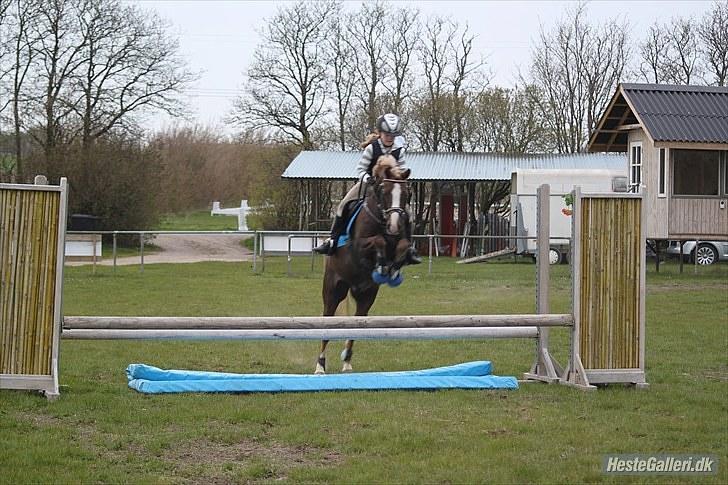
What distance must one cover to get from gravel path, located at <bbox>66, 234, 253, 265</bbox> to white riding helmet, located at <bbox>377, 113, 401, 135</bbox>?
23572 mm

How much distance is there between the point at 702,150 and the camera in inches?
1112

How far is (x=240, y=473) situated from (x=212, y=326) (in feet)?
10.4

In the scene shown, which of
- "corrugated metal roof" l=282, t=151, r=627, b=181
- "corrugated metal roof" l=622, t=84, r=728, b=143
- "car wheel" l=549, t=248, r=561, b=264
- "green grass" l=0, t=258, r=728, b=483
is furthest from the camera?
"corrugated metal roof" l=282, t=151, r=627, b=181

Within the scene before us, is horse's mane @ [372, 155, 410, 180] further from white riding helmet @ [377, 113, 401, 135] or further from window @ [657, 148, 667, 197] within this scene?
window @ [657, 148, 667, 197]

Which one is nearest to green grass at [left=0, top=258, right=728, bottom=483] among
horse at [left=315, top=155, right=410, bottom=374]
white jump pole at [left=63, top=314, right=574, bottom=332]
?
white jump pole at [left=63, top=314, right=574, bottom=332]

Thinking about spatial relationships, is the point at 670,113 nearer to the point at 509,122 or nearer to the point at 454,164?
the point at 454,164

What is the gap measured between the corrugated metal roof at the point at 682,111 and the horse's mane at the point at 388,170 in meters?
19.3

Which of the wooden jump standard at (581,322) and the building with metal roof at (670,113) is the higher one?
the building with metal roof at (670,113)

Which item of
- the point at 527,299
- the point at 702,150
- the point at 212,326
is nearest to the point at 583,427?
the point at 212,326

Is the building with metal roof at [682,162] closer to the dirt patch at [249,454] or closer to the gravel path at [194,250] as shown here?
the gravel path at [194,250]

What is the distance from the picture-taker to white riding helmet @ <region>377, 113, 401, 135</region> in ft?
33.9

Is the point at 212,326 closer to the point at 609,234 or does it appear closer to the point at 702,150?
the point at 609,234

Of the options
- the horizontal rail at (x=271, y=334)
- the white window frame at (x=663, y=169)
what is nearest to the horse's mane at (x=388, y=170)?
the horizontal rail at (x=271, y=334)

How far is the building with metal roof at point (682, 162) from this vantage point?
27922 mm
